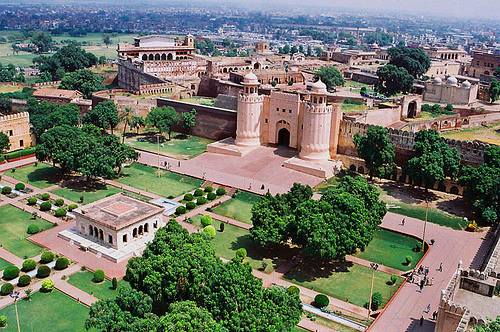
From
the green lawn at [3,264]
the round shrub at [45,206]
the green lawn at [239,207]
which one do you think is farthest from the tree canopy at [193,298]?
the round shrub at [45,206]

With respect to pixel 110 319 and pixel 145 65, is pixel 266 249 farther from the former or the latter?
pixel 145 65

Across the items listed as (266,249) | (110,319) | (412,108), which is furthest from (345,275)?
(412,108)

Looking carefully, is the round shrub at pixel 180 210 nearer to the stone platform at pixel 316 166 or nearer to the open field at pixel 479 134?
the stone platform at pixel 316 166

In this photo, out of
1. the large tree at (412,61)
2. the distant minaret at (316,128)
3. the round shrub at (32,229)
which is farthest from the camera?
the large tree at (412,61)

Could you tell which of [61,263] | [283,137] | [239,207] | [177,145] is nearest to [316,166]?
[283,137]

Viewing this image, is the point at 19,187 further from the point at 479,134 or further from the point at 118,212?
the point at 479,134

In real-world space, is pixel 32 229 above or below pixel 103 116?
below

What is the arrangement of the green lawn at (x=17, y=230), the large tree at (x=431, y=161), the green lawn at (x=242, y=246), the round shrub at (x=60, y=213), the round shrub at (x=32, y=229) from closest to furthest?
1. the green lawn at (x=242, y=246)
2. the green lawn at (x=17, y=230)
3. the round shrub at (x=32, y=229)
4. the round shrub at (x=60, y=213)
5. the large tree at (x=431, y=161)
